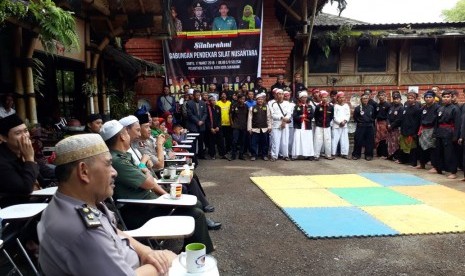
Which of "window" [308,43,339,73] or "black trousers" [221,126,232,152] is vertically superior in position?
"window" [308,43,339,73]

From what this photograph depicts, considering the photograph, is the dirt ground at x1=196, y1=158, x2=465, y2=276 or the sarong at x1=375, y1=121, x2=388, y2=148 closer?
the dirt ground at x1=196, y1=158, x2=465, y2=276

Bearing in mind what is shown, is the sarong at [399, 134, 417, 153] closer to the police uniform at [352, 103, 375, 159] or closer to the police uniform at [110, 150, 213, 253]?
the police uniform at [352, 103, 375, 159]

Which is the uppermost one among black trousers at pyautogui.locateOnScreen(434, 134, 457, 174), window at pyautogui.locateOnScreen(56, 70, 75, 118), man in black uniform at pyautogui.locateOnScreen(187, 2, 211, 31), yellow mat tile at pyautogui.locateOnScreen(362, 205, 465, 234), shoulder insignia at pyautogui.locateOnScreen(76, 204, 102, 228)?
man in black uniform at pyautogui.locateOnScreen(187, 2, 211, 31)

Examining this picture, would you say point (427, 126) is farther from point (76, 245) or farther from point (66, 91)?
point (76, 245)

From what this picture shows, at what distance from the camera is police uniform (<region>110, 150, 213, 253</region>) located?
136 inches

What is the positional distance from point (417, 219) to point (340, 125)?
558 cm

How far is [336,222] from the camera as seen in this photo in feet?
16.4

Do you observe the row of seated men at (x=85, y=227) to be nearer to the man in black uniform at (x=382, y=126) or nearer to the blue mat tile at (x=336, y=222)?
the blue mat tile at (x=336, y=222)

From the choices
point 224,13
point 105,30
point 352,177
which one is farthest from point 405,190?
point 224,13

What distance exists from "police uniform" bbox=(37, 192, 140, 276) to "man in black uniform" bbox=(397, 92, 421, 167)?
8960 millimetres

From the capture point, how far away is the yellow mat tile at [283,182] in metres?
7.02

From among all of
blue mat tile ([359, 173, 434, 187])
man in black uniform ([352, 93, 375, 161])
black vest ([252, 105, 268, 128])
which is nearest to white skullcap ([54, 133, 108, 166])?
blue mat tile ([359, 173, 434, 187])

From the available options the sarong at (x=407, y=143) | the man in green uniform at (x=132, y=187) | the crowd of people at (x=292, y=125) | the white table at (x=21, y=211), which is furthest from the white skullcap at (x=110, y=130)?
A: the sarong at (x=407, y=143)

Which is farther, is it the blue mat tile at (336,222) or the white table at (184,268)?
the blue mat tile at (336,222)
